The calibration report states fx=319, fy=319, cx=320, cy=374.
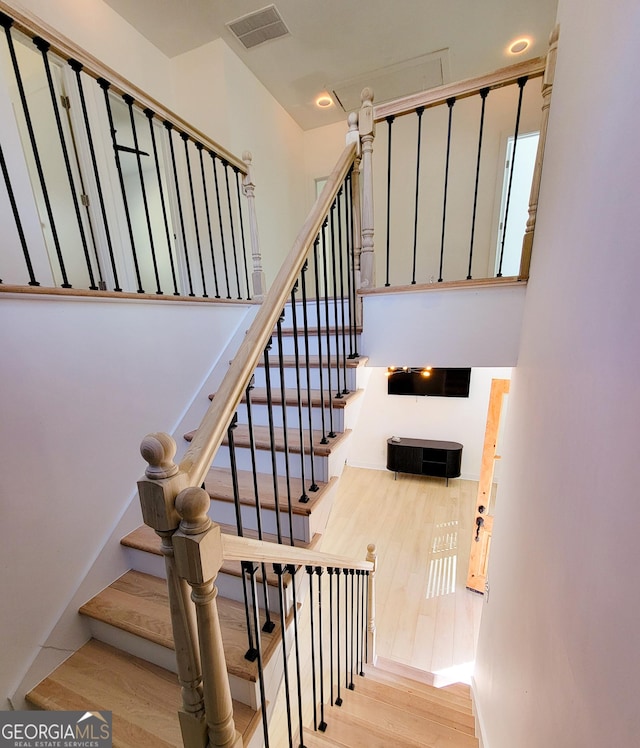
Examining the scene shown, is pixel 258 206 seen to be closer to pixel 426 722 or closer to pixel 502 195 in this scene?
pixel 502 195

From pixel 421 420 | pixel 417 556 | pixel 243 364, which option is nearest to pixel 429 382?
pixel 421 420

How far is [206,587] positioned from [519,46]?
4903 millimetres

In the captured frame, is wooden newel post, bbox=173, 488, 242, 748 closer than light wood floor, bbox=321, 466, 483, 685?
Yes

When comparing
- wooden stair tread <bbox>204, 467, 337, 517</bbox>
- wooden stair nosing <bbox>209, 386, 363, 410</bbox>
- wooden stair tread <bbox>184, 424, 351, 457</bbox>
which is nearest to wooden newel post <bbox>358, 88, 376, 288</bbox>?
wooden stair nosing <bbox>209, 386, 363, 410</bbox>

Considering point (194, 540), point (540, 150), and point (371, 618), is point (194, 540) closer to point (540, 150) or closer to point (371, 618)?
point (540, 150)

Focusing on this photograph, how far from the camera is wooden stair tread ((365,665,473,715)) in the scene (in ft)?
7.55

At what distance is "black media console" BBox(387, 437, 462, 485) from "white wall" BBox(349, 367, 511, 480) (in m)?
0.21

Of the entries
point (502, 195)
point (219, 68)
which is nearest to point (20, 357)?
point (219, 68)

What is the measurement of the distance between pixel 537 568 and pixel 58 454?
1.89 m

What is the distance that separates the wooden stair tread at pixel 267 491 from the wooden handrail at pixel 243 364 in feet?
2.05

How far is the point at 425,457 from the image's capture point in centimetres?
557

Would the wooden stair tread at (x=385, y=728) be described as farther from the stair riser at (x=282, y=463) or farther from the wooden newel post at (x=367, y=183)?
the wooden newel post at (x=367, y=183)

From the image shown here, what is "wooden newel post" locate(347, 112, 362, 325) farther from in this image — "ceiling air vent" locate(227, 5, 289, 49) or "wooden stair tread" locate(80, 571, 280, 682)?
"ceiling air vent" locate(227, 5, 289, 49)

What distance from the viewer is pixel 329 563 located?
125 cm
